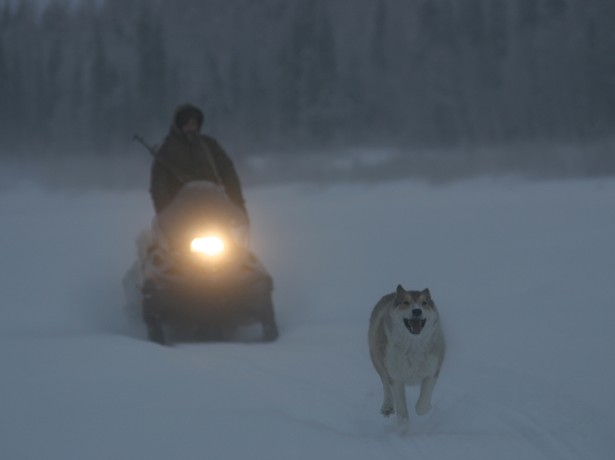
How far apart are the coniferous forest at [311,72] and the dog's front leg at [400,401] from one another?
42.9m

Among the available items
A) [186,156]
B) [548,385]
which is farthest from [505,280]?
[548,385]

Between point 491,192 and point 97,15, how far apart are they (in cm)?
3906

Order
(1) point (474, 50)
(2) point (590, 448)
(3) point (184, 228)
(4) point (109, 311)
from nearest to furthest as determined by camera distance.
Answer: (2) point (590, 448) → (3) point (184, 228) → (4) point (109, 311) → (1) point (474, 50)

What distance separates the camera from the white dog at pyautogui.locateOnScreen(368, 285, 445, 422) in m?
6.23

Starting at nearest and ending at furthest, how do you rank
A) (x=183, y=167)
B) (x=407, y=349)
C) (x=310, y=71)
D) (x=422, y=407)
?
(x=407, y=349) → (x=422, y=407) → (x=183, y=167) → (x=310, y=71)

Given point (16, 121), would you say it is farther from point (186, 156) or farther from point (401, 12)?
point (186, 156)

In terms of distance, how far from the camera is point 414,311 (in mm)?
6086

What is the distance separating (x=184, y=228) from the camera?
993 cm

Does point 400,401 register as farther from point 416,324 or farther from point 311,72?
point 311,72

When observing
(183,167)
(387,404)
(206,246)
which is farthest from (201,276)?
(387,404)

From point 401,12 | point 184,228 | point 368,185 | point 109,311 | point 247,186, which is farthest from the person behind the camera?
point 401,12

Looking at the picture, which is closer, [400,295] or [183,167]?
[400,295]

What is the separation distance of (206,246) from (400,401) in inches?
150

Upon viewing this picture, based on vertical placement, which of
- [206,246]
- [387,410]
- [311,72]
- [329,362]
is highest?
[311,72]
